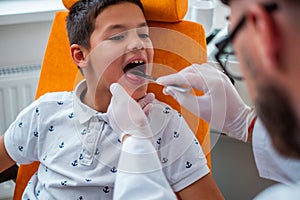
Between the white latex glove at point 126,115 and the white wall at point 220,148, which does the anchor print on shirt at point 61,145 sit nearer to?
the white latex glove at point 126,115

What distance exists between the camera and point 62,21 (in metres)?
1.71

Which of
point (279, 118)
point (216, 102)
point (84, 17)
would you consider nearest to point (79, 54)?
point (84, 17)

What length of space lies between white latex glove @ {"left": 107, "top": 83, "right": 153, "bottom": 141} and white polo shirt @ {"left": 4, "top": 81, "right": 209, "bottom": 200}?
0.28 ft

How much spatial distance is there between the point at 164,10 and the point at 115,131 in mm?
403

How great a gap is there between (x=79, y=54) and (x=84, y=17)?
11cm

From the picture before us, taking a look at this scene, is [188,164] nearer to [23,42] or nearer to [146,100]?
[146,100]

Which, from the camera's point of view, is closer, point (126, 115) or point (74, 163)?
point (126, 115)

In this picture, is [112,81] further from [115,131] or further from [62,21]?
[62,21]

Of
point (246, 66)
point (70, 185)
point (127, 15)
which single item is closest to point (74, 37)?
point (127, 15)

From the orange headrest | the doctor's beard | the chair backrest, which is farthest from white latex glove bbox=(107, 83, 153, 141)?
the doctor's beard

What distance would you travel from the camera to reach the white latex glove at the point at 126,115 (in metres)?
1.24

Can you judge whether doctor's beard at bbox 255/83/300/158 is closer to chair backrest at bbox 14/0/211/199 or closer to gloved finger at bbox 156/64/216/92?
gloved finger at bbox 156/64/216/92

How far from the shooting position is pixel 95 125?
56.7 inches

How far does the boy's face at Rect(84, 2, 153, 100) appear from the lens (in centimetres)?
137
